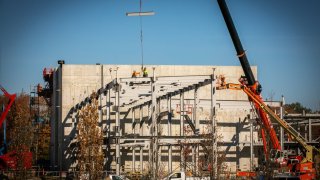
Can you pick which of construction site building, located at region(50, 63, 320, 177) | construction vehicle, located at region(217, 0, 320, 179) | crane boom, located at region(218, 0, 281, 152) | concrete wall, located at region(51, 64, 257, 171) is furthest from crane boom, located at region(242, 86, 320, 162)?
concrete wall, located at region(51, 64, 257, 171)

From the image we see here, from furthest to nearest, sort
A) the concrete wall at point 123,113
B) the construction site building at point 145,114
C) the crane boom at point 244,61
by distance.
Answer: the concrete wall at point 123,113, the construction site building at point 145,114, the crane boom at point 244,61

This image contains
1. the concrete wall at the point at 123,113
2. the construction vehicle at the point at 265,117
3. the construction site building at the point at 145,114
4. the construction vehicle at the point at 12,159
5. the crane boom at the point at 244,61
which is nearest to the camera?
the construction vehicle at the point at 12,159

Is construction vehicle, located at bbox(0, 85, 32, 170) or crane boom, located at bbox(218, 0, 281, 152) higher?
crane boom, located at bbox(218, 0, 281, 152)

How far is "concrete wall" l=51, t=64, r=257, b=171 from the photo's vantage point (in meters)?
52.3

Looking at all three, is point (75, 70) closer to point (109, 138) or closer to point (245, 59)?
point (109, 138)

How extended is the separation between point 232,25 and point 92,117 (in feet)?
41.1

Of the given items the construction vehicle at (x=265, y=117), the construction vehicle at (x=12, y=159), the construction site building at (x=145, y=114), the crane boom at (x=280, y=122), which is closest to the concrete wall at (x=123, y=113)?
the construction site building at (x=145, y=114)

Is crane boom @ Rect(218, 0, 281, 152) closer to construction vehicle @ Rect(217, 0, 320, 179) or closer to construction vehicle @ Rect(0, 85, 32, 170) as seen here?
construction vehicle @ Rect(217, 0, 320, 179)

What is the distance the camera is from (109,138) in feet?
145

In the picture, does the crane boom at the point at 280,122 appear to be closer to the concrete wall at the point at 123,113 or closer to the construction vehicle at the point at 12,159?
the concrete wall at the point at 123,113

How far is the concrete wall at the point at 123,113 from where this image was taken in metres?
52.3

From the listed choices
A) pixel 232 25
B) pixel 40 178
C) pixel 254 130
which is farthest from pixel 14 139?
pixel 254 130

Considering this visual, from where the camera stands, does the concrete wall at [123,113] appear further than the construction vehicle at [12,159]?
Yes

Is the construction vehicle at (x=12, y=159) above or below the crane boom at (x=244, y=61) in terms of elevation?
below
